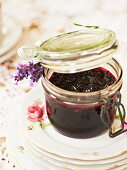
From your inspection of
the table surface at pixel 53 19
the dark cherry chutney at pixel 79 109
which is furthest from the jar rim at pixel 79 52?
the table surface at pixel 53 19

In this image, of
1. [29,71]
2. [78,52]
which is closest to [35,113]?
[29,71]

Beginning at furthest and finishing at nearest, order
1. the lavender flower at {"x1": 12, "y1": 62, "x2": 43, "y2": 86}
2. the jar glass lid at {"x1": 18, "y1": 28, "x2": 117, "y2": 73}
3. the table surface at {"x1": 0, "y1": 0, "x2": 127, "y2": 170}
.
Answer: the table surface at {"x1": 0, "y1": 0, "x2": 127, "y2": 170}, the lavender flower at {"x1": 12, "y1": 62, "x2": 43, "y2": 86}, the jar glass lid at {"x1": 18, "y1": 28, "x2": 117, "y2": 73}

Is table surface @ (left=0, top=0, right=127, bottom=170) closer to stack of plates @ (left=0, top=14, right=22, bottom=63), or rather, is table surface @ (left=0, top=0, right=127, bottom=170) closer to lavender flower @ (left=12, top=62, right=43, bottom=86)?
stack of plates @ (left=0, top=14, right=22, bottom=63)

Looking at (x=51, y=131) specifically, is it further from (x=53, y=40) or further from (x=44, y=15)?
(x=44, y=15)

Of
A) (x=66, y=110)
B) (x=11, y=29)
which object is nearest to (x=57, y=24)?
(x=11, y=29)

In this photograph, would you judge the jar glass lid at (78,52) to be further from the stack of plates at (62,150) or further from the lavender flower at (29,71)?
the stack of plates at (62,150)

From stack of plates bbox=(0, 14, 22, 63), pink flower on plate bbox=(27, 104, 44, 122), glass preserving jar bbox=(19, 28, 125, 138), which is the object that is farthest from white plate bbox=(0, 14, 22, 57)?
glass preserving jar bbox=(19, 28, 125, 138)
